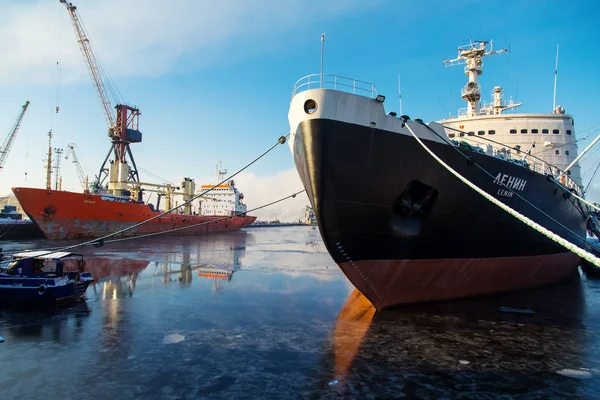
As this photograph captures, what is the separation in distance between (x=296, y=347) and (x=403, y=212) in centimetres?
427

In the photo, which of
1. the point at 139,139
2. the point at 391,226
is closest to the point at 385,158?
the point at 391,226

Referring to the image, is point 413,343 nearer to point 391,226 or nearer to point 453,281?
point 391,226

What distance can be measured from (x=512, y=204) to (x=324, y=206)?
658cm

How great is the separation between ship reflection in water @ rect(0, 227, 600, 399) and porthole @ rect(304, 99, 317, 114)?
4932 millimetres

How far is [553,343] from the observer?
7066 millimetres

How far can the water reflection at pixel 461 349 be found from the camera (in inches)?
207

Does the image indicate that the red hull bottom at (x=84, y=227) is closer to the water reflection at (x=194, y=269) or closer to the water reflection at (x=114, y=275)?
the water reflection at (x=194, y=269)

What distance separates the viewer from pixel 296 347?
6.63m

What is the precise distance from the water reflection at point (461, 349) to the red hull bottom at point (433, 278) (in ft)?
1.19

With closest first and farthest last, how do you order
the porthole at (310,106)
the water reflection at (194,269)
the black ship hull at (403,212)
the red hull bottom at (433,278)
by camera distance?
the porthole at (310,106) → the black ship hull at (403,212) → the red hull bottom at (433,278) → the water reflection at (194,269)

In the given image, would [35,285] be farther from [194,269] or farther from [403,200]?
[403,200]

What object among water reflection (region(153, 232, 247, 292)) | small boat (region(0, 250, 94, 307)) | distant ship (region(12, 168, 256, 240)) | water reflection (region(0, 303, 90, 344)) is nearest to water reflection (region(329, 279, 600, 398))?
water reflection (region(0, 303, 90, 344))

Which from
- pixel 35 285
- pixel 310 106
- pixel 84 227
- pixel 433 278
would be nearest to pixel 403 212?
pixel 433 278

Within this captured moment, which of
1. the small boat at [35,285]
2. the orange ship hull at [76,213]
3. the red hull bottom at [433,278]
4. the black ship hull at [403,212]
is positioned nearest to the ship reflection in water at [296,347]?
the red hull bottom at [433,278]
